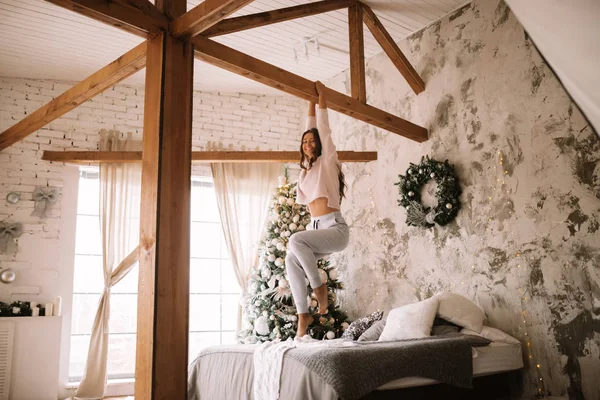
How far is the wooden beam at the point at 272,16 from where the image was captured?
4.41 meters

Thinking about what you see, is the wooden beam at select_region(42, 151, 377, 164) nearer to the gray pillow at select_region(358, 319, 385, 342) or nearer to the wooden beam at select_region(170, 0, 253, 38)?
the gray pillow at select_region(358, 319, 385, 342)

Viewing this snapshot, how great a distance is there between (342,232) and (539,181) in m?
2.08

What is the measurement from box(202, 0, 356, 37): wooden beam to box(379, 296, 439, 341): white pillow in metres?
3.13

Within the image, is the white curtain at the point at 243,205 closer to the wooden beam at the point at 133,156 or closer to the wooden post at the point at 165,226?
the wooden beam at the point at 133,156

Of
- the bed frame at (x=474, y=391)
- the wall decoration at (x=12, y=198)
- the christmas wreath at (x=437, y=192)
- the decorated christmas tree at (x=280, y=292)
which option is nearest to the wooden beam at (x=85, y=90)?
the wall decoration at (x=12, y=198)

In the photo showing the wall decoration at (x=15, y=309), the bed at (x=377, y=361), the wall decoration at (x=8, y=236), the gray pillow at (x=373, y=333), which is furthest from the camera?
the wall decoration at (x=8, y=236)

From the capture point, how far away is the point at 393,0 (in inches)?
238

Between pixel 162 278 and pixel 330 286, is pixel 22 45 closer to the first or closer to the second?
pixel 162 278

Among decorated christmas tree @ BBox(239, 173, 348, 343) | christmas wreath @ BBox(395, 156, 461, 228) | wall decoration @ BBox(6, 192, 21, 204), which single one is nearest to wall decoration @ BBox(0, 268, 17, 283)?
wall decoration @ BBox(6, 192, 21, 204)

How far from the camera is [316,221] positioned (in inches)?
188

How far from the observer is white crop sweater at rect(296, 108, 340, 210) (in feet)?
15.2

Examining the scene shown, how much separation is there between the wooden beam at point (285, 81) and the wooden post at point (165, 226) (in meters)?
0.31

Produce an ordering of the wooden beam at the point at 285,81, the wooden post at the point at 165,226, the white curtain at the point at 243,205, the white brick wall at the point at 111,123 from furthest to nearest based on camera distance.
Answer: the white curtain at the point at 243,205, the white brick wall at the point at 111,123, the wooden beam at the point at 285,81, the wooden post at the point at 165,226

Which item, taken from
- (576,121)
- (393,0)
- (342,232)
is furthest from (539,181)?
(393,0)
